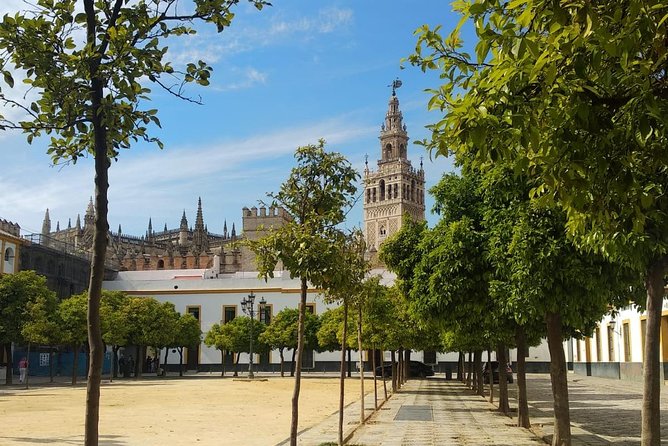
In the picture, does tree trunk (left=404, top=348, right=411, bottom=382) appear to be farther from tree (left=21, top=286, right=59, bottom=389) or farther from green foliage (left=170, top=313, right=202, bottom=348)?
tree (left=21, top=286, right=59, bottom=389)

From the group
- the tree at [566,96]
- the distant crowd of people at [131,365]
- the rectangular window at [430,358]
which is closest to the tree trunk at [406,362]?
the rectangular window at [430,358]

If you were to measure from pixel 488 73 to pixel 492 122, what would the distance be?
1.78 feet

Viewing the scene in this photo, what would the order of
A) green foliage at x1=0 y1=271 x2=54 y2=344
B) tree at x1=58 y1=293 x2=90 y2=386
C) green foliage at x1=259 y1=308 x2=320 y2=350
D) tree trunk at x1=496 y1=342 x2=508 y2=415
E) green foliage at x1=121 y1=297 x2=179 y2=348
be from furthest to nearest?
1. green foliage at x1=259 y1=308 x2=320 y2=350
2. green foliage at x1=121 y1=297 x2=179 y2=348
3. tree at x1=58 y1=293 x2=90 y2=386
4. green foliage at x1=0 y1=271 x2=54 y2=344
5. tree trunk at x1=496 y1=342 x2=508 y2=415

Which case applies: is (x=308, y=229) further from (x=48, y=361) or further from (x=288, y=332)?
(x=48, y=361)

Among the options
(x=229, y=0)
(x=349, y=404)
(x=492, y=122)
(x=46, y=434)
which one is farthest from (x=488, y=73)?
(x=349, y=404)

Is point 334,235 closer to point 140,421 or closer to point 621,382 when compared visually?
point 140,421

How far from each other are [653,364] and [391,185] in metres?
126

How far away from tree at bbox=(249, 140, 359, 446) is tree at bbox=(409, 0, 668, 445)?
556 centimetres

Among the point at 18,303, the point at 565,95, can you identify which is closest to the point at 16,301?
the point at 18,303

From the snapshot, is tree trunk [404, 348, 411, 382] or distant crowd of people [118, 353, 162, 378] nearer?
tree trunk [404, 348, 411, 382]

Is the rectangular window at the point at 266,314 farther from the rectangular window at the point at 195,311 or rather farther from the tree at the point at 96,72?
the tree at the point at 96,72

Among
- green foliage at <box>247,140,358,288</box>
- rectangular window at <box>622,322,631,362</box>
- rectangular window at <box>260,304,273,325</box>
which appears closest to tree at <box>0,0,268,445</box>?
green foliage at <box>247,140,358,288</box>

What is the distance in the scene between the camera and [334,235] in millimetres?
10883

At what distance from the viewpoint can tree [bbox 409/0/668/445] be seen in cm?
363
